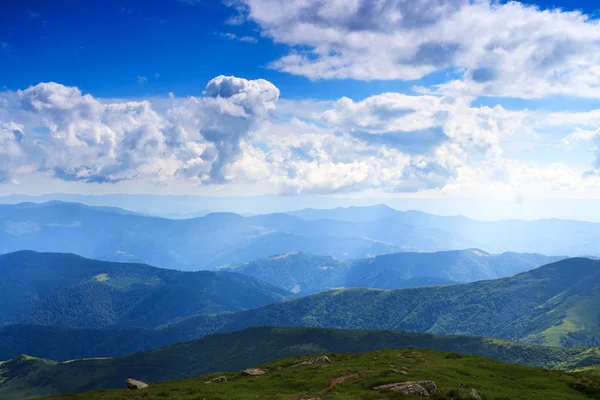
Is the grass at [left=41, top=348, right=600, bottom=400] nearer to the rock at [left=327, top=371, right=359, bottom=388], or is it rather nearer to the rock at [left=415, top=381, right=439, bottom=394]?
the rock at [left=327, top=371, right=359, bottom=388]

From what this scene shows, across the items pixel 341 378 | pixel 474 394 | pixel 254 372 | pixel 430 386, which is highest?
pixel 430 386

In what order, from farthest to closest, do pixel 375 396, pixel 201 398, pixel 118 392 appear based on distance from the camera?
pixel 118 392
pixel 201 398
pixel 375 396

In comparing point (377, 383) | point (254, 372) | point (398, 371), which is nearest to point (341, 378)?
point (377, 383)

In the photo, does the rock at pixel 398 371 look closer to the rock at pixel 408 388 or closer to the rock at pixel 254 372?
the rock at pixel 408 388

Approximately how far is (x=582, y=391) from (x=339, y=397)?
36721 mm

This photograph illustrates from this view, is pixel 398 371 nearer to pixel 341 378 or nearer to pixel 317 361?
pixel 341 378

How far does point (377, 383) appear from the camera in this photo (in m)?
55.3

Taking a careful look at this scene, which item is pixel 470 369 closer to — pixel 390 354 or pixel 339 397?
pixel 390 354

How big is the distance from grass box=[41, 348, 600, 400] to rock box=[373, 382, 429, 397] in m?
1.42

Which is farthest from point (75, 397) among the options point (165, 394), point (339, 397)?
point (339, 397)

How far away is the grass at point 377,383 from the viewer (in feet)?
175

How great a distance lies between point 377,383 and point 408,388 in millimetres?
5972

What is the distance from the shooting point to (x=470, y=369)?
67188 mm

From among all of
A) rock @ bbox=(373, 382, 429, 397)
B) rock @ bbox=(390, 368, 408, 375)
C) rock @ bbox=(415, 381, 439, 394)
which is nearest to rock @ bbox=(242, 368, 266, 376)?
rock @ bbox=(390, 368, 408, 375)
